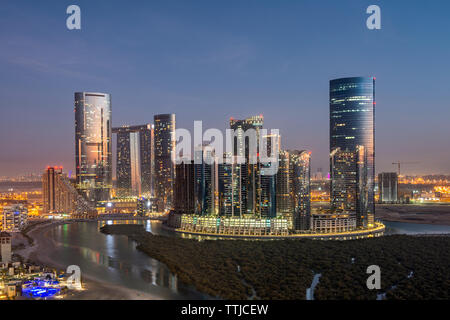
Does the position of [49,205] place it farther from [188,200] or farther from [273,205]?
[273,205]

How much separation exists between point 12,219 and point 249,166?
23078mm

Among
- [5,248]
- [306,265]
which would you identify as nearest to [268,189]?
[306,265]

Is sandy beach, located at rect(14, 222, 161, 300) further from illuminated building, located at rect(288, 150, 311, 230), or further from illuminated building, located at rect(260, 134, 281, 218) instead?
illuminated building, located at rect(288, 150, 311, 230)

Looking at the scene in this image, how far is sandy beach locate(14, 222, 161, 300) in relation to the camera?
1467 cm

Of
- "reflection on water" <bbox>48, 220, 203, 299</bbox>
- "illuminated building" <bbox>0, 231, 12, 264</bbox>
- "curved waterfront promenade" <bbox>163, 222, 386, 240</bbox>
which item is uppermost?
"illuminated building" <bbox>0, 231, 12, 264</bbox>

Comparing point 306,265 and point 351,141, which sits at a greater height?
point 351,141

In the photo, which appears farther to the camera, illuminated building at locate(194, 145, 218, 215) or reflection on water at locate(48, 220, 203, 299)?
illuminated building at locate(194, 145, 218, 215)

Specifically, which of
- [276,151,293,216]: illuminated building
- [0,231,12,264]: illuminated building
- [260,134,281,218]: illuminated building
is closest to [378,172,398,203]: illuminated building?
[260,134,281,218]: illuminated building

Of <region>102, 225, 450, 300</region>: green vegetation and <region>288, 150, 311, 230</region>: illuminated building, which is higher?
<region>288, 150, 311, 230</region>: illuminated building

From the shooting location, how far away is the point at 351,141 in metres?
44.7

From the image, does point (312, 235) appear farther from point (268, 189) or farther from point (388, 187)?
point (388, 187)

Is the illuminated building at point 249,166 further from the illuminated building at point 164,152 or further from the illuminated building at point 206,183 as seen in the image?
the illuminated building at point 164,152

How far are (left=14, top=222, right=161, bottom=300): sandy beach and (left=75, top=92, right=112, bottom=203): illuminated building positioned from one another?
27304mm

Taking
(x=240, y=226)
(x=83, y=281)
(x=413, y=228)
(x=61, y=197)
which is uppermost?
(x=61, y=197)
